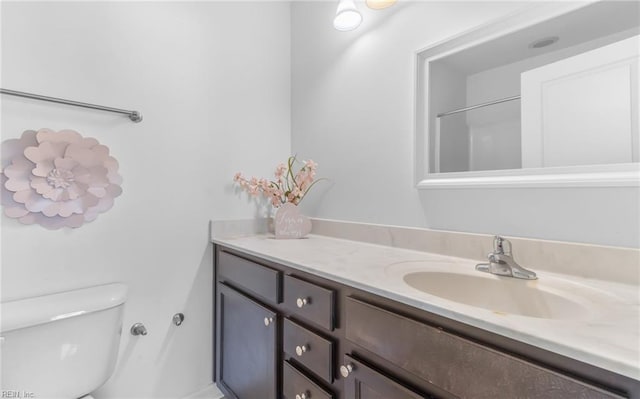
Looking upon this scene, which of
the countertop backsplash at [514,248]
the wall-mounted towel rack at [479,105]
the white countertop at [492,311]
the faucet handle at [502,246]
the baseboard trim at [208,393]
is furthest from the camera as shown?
the baseboard trim at [208,393]

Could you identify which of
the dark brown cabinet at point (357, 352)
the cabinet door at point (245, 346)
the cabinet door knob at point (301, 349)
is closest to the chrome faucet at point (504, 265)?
the dark brown cabinet at point (357, 352)

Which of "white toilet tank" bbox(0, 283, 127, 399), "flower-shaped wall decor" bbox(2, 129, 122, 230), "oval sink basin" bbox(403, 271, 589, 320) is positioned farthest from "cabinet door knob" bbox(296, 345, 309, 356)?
"flower-shaped wall decor" bbox(2, 129, 122, 230)

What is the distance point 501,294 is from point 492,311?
318 mm

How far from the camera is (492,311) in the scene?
0.55 metres

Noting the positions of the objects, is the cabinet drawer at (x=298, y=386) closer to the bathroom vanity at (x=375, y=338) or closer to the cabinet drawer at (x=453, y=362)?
the bathroom vanity at (x=375, y=338)

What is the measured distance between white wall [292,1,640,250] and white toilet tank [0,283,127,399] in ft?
3.44

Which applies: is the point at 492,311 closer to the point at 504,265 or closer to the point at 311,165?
the point at 504,265

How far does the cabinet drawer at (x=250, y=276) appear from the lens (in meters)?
1.01

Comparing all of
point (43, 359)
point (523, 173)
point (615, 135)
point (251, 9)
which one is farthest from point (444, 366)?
point (251, 9)

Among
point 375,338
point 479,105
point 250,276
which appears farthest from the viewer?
point 250,276

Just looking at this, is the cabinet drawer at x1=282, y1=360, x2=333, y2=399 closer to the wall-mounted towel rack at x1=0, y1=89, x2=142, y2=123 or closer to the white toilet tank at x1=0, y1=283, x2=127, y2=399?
the white toilet tank at x1=0, y1=283, x2=127, y2=399

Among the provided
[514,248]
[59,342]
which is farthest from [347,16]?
[59,342]

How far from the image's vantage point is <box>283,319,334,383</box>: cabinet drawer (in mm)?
796

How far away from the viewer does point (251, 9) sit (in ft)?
5.31
